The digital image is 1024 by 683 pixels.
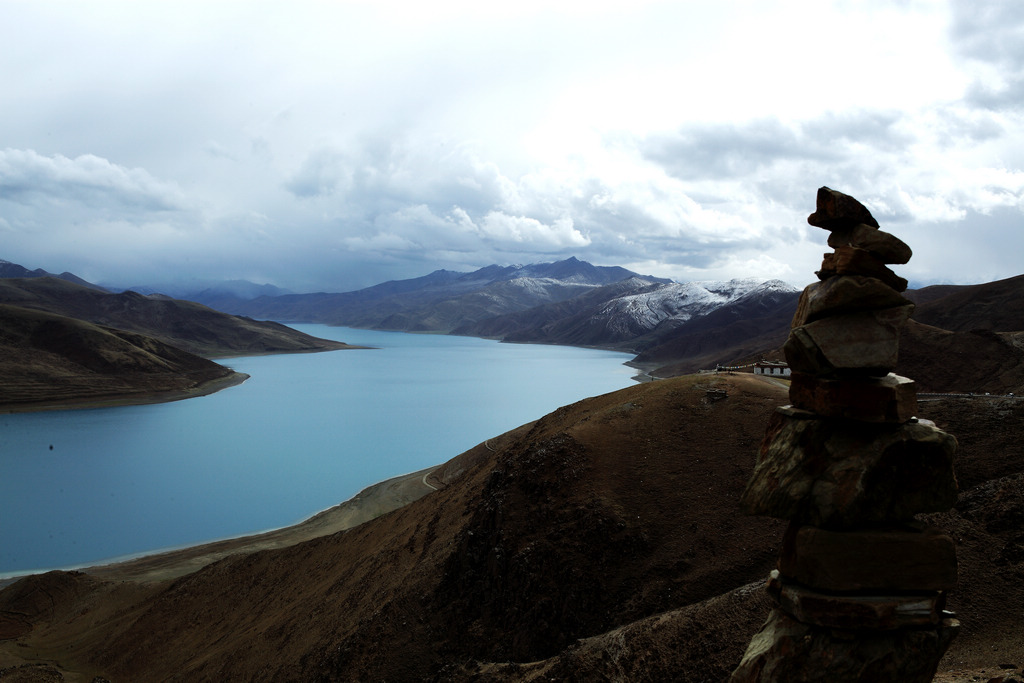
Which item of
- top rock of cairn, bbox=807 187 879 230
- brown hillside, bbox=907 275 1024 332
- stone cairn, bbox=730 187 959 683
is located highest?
brown hillside, bbox=907 275 1024 332

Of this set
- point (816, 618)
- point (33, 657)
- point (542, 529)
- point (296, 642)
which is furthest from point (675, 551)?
point (33, 657)

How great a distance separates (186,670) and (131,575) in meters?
15.6

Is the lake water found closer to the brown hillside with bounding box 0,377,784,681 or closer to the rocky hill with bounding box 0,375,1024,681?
the rocky hill with bounding box 0,375,1024,681

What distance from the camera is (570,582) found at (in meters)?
17.1

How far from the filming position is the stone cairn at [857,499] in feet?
25.6

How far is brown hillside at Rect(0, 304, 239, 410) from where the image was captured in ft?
313

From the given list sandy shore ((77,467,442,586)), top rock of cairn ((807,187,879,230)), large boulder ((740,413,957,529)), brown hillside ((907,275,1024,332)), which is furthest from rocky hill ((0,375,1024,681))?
brown hillside ((907,275,1024,332))

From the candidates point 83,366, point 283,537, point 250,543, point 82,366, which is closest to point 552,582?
point 283,537

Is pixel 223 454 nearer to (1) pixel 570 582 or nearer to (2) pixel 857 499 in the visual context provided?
(1) pixel 570 582

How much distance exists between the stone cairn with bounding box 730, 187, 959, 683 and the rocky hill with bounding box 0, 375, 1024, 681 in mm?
4873

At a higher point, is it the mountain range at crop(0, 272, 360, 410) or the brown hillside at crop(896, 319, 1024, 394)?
the brown hillside at crop(896, 319, 1024, 394)

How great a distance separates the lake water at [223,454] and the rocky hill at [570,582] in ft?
46.9

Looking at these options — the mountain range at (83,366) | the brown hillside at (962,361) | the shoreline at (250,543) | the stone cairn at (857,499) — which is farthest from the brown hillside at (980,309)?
the mountain range at (83,366)

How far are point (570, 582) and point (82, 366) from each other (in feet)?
400
